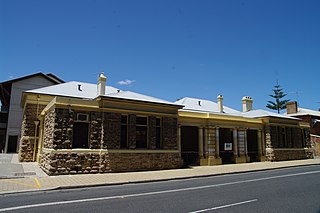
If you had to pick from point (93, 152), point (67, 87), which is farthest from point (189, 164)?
point (67, 87)

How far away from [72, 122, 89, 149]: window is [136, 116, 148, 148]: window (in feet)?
10.1

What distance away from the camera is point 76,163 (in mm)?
13234

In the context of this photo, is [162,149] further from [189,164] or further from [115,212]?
[115,212]

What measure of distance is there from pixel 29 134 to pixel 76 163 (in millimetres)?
8386

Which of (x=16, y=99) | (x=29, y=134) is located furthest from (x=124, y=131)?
(x=16, y=99)

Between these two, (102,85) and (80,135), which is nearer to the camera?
(80,135)

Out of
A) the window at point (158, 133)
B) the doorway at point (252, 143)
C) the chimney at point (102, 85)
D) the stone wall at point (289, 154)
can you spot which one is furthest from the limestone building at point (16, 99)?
the stone wall at point (289, 154)

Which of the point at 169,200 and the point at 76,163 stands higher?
the point at 76,163

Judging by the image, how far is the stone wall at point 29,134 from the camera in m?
19.2

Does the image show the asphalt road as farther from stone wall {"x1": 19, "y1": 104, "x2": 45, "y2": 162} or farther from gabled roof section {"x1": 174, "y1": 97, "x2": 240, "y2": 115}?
gabled roof section {"x1": 174, "y1": 97, "x2": 240, "y2": 115}

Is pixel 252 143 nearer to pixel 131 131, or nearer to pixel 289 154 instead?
pixel 289 154

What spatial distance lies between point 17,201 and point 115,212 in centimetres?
331

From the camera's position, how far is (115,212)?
619cm

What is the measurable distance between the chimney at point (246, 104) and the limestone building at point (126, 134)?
3.76m
